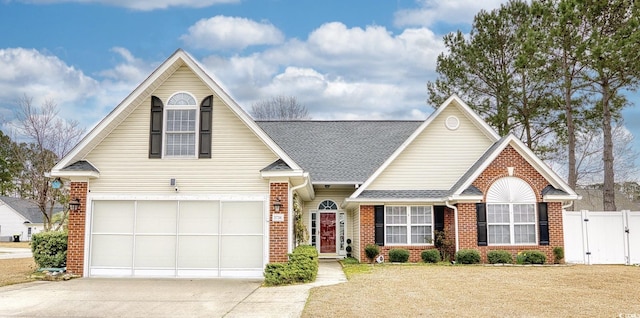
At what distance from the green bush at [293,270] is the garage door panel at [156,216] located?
134 inches

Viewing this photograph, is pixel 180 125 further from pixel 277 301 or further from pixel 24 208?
pixel 24 208

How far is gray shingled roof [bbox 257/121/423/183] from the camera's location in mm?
22406

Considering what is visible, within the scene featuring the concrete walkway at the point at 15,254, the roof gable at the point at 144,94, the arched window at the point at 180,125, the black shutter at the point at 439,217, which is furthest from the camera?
the concrete walkway at the point at 15,254

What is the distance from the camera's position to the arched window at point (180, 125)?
1485cm

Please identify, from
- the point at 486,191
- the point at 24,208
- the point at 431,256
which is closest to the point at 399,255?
the point at 431,256

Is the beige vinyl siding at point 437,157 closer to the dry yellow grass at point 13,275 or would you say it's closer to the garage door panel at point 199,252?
the garage door panel at point 199,252

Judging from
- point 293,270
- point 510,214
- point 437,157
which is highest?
point 437,157

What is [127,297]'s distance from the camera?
11.0 meters

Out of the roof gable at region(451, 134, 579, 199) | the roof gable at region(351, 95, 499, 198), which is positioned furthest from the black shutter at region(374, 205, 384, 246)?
the roof gable at region(451, 134, 579, 199)

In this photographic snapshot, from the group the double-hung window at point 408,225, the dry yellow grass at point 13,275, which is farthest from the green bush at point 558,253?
the dry yellow grass at point 13,275

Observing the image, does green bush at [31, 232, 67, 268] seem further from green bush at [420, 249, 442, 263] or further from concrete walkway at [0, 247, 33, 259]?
concrete walkway at [0, 247, 33, 259]

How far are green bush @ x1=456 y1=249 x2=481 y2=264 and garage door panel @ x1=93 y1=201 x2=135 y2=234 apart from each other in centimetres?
1075

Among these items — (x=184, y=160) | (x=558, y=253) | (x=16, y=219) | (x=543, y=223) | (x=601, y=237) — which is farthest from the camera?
(x=16, y=219)

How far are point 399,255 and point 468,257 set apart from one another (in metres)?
2.45
